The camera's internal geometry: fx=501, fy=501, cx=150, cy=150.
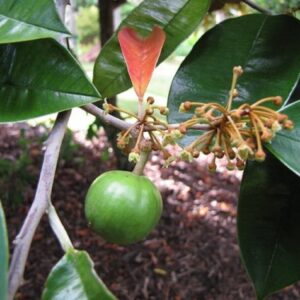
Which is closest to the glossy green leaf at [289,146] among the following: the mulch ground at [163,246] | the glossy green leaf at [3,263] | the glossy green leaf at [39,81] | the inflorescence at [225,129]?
the inflorescence at [225,129]

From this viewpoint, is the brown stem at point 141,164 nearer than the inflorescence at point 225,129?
No

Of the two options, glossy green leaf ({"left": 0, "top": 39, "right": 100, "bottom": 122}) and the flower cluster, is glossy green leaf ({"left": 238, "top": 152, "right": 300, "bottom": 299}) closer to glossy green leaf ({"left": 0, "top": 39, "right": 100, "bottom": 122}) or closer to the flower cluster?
the flower cluster

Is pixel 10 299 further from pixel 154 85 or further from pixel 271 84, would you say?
pixel 154 85

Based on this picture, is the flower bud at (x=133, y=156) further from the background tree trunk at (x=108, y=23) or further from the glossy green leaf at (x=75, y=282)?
the background tree trunk at (x=108, y=23)

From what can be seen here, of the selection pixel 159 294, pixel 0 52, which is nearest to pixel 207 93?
pixel 0 52

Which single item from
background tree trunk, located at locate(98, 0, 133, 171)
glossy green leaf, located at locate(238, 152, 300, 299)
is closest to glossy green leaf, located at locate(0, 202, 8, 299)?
glossy green leaf, located at locate(238, 152, 300, 299)

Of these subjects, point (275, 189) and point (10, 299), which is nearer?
point (10, 299)
